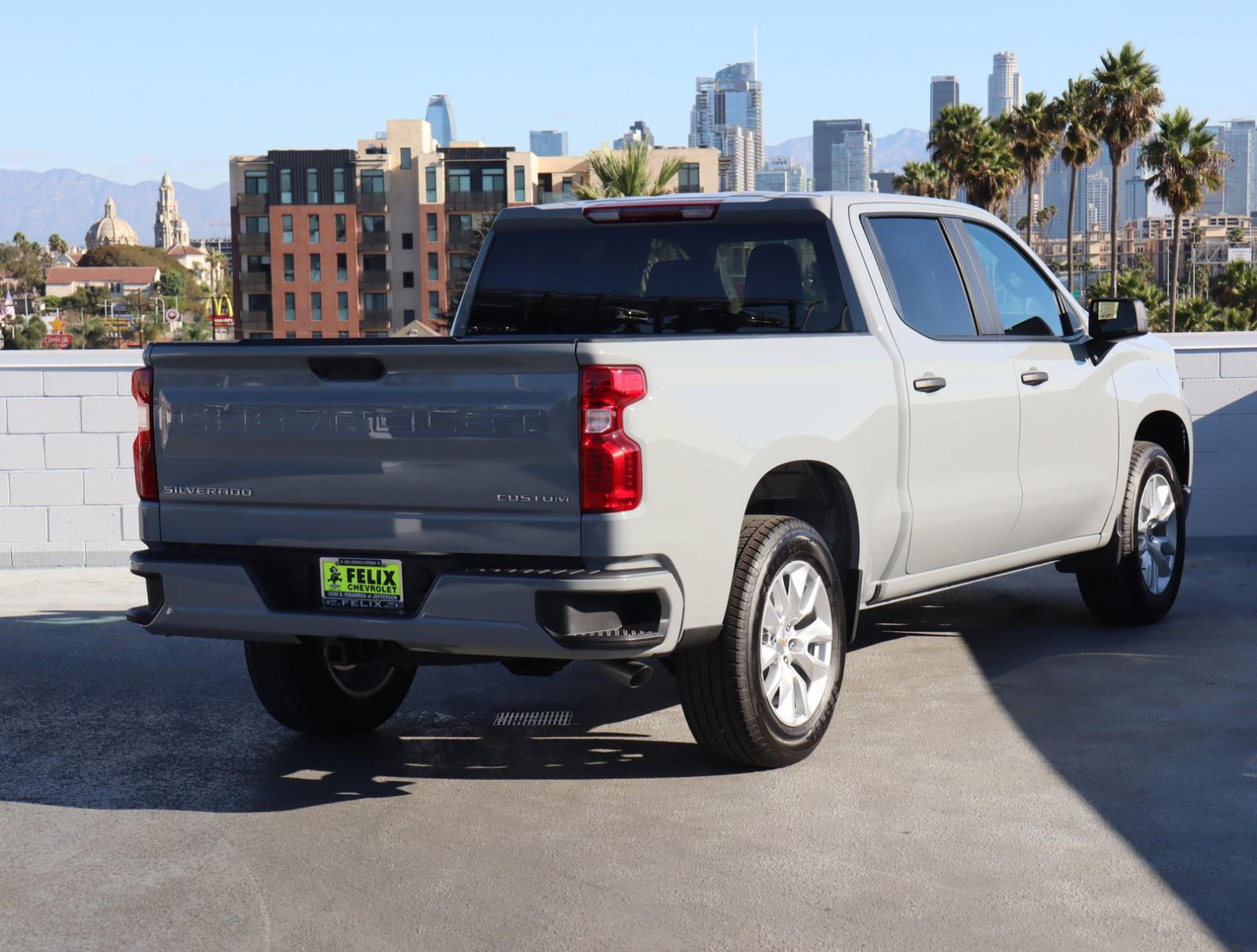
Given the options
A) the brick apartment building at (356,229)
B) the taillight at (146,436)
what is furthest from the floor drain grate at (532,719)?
the brick apartment building at (356,229)

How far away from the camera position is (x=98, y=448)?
1109 cm

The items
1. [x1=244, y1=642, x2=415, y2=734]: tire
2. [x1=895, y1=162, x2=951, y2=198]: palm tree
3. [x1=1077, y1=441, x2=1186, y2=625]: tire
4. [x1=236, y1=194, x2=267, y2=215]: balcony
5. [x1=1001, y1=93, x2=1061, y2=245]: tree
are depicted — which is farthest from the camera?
[x1=236, y1=194, x2=267, y2=215]: balcony

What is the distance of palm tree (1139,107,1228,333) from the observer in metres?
68.5

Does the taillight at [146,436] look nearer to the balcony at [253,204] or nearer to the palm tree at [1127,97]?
the palm tree at [1127,97]

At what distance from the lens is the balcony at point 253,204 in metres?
108

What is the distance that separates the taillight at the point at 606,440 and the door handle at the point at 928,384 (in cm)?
179

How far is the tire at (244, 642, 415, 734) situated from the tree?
7453 cm

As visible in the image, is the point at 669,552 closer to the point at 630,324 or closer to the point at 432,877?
the point at 432,877

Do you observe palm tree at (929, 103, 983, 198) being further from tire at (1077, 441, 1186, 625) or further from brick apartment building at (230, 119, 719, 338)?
tire at (1077, 441, 1186, 625)

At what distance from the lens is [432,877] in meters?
4.63

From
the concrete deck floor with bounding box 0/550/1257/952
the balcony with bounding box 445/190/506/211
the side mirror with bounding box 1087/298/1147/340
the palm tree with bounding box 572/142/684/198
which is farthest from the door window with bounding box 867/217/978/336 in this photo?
the balcony with bounding box 445/190/506/211

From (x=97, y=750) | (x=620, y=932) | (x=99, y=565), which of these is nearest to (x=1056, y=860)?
(x=620, y=932)

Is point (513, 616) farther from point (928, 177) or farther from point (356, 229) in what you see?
point (356, 229)

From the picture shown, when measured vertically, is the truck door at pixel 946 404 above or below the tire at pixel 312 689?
above
